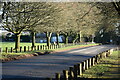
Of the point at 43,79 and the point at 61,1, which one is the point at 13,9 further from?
the point at 43,79

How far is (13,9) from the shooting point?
20312mm

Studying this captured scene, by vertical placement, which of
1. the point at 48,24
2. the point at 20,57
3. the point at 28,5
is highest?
the point at 28,5

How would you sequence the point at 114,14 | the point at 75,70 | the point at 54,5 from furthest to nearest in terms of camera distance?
the point at 54,5 → the point at 114,14 → the point at 75,70

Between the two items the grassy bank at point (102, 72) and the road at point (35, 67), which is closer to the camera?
the grassy bank at point (102, 72)

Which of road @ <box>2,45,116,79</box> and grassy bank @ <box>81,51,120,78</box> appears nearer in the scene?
grassy bank @ <box>81,51,120,78</box>

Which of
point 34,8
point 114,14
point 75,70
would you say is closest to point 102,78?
point 75,70

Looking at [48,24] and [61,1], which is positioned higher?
[61,1]

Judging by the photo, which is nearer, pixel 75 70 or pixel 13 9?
pixel 75 70

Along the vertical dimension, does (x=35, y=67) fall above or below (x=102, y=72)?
below

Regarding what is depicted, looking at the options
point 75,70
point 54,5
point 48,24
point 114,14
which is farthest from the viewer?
point 48,24

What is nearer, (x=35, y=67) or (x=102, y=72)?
(x=102, y=72)

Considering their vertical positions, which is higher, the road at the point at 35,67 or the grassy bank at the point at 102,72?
the grassy bank at the point at 102,72

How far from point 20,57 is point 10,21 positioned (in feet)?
20.4

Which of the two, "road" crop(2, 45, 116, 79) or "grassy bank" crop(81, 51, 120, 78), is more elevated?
"grassy bank" crop(81, 51, 120, 78)
